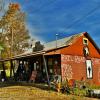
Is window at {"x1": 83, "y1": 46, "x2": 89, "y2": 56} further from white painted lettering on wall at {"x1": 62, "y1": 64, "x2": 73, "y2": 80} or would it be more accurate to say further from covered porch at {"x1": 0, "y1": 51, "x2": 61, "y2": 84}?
covered porch at {"x1": 0, "y1": 51, "x2": 61, "y2": 84}

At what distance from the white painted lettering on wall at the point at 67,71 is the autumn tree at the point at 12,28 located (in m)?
22.8

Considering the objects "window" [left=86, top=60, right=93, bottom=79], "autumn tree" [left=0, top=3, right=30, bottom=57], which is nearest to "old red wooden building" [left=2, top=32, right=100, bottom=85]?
"window" [left=86, top=60, right=93, bottom=79]

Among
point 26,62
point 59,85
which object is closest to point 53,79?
point 59,85

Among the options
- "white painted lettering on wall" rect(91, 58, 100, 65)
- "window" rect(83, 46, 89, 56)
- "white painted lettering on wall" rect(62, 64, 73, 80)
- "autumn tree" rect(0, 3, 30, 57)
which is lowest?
"white painted lettering on wall" rect(62, 64, 73, 80)

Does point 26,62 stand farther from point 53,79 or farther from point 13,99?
point 13,99

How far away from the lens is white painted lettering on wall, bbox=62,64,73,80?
25950 mm

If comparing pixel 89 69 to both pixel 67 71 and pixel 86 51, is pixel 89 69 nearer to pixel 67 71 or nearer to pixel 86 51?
pixel 86 51

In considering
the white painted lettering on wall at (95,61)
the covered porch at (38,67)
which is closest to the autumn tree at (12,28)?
the covered porch at (38,67)

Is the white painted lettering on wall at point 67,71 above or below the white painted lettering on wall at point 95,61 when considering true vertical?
below

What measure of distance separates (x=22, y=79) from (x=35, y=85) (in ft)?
17.5

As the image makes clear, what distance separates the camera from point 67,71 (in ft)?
86.4

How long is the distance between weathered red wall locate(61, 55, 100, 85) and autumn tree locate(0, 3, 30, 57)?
2158 centimetres

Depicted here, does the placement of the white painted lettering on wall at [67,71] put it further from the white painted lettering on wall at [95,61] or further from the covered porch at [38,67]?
the white painted lettering on wall at [95,61]

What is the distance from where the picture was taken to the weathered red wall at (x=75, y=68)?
26156mm
